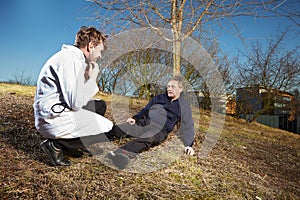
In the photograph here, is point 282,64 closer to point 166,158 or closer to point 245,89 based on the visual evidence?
point 245,89

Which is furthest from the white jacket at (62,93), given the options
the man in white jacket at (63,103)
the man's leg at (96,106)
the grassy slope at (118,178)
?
the man's leg at (96,106)

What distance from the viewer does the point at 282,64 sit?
1049cm

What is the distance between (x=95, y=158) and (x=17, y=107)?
7.56 ft

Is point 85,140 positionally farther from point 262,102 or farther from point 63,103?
point 262,102

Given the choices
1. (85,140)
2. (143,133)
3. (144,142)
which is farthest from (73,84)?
(143,133)

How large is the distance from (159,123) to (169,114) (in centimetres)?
21

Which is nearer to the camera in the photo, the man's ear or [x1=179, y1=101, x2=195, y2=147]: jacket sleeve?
the man's ear

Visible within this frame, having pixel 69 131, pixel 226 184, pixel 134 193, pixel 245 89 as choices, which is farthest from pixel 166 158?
pixel 245 89

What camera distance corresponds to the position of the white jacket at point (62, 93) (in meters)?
1.92

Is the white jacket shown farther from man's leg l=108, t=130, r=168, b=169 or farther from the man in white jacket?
man's leg l=108, t=130, r=168, b=169

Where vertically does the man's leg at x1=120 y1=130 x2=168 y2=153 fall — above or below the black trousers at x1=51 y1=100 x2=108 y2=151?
below

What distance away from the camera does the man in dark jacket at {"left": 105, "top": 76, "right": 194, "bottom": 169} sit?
2789 mm

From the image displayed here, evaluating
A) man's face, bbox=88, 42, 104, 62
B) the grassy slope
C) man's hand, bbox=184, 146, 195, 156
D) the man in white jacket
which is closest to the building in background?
the grassy slope

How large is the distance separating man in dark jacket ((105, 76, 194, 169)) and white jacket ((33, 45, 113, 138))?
0.74 metres
